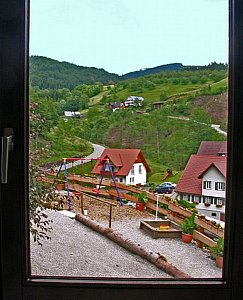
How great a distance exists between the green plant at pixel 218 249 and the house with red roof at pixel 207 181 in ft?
0.22

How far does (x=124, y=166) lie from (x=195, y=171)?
0.22 metres

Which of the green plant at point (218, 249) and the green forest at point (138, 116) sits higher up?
the green forest at point (138, 116)

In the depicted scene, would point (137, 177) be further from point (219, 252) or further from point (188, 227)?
point (219, 252)

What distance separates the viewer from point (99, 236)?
5.75 feet

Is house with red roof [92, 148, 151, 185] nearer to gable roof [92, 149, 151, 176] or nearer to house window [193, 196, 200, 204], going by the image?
gable roof [92, 149, 151, 176]

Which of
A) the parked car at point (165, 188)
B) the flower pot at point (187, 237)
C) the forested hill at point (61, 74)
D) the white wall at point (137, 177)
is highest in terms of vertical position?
the forested hill at point (61, 74)

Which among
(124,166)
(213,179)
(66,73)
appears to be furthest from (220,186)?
Answer: (66,73)

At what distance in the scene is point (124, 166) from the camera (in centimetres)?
176

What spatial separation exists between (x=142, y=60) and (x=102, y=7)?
192 millimetres

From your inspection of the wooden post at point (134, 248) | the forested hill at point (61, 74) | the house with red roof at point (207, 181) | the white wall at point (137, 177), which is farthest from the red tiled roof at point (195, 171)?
A: the forested hill at point (61, 74)

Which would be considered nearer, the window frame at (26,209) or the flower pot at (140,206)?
the window frame at (26,209)

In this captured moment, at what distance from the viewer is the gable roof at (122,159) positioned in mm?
1732

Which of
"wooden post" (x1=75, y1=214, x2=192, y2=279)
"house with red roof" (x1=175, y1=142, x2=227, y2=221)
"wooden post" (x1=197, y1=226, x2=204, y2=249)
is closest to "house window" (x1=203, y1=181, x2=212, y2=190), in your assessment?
"house with red roof" (x1=175, y1=142, x2=227, y2=221)

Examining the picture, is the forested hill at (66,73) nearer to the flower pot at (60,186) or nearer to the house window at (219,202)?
the flower pot at (60,186)
